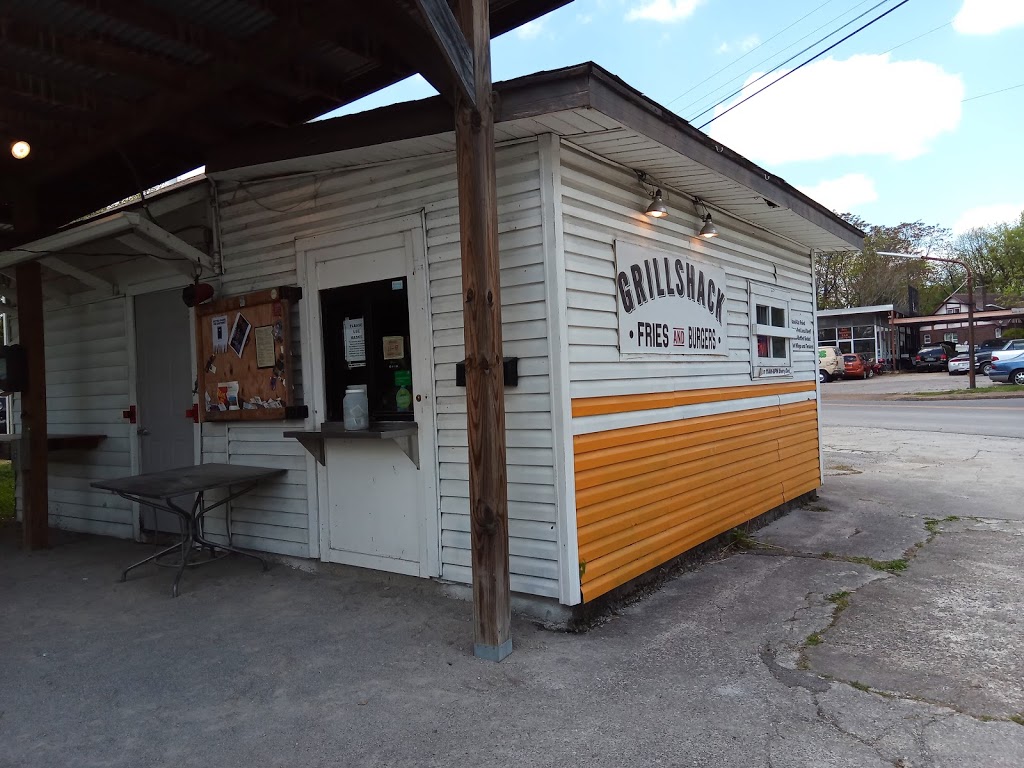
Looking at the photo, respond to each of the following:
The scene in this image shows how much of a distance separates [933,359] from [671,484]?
118 ft

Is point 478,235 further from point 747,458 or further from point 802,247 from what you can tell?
point 802,247

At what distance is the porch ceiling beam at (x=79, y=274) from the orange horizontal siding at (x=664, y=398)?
4.77m

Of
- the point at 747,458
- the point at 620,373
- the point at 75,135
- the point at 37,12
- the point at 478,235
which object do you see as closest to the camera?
the point at 478,235

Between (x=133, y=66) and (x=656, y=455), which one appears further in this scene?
(x=656, y=455)

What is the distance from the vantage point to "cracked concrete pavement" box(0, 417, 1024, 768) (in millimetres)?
2604

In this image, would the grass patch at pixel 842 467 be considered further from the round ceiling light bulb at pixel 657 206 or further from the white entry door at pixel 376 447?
the white entry door at pixel 376 447

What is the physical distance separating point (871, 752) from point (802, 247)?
602cm

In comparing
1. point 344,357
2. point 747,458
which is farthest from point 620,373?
point 747,458

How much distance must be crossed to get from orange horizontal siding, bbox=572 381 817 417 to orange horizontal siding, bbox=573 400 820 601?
5.5 inches

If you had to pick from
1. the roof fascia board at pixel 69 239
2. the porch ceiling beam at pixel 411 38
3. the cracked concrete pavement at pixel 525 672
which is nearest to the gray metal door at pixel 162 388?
the roof fascia board at pixel 69 239

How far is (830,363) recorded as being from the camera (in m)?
30.9

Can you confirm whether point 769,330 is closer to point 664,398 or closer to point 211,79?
point 664,398

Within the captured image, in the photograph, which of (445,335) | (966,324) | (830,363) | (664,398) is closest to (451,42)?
(445,335)

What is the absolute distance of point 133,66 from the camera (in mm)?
4027
